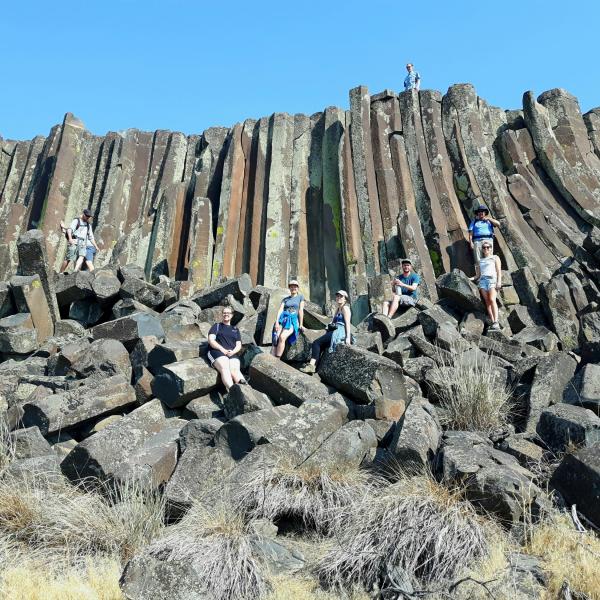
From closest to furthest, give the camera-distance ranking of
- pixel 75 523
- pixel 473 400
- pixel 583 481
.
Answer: pixel 583 481
pixel 75 523
pixel 473 400

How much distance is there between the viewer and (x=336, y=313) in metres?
10.9

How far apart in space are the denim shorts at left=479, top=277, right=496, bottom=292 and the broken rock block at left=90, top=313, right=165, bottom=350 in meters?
4.93

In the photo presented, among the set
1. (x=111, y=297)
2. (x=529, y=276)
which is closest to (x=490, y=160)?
(x=529, y=276)

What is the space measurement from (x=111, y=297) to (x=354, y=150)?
5928mm

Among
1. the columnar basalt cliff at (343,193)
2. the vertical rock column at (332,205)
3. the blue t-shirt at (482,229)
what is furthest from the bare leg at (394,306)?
the vertical rock column at (332,205)

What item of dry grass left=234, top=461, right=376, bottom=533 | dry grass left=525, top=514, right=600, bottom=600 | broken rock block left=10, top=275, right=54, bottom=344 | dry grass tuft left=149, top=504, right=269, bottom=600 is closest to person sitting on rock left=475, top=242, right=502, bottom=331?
dry grass left=234, top=461, right=376, bottom=533

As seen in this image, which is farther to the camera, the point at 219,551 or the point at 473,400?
the point at 473,400

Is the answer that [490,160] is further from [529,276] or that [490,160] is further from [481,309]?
[481,309]

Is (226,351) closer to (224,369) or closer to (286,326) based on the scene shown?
(224,369)

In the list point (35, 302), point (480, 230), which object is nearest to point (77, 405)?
point (35, 302)

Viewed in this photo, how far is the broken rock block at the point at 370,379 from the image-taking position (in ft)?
26.5

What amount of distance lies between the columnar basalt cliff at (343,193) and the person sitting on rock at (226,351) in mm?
3984

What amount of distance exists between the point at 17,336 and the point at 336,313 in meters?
5.09

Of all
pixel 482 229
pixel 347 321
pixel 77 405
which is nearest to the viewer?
pixel 77 405
